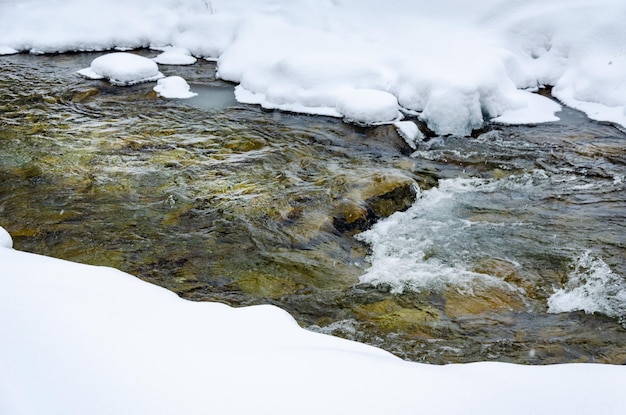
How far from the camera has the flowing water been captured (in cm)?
361

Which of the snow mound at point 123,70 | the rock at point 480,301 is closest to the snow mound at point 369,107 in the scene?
the snow mound at point 123,70

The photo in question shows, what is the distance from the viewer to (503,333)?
3.47 metres

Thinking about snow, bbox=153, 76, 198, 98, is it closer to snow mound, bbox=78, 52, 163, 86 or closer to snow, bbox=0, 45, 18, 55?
snow mound, bbox=78, 52, 163, 86

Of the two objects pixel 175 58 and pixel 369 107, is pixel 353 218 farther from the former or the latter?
pixel 175 58

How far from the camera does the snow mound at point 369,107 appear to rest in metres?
7.25

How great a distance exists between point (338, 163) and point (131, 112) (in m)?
3.47

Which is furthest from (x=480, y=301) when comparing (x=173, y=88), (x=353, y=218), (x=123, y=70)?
(x=123, y=70)

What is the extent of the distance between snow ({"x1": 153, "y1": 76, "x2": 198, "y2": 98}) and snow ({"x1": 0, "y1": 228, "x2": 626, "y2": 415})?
22.3 feet

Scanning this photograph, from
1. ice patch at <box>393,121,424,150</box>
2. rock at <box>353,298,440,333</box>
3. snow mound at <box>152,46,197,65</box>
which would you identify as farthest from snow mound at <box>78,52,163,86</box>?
rock at <box>353,298,440,333</box>

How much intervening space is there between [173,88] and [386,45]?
385 centimetres

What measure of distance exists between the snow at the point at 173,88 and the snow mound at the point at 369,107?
271 cm

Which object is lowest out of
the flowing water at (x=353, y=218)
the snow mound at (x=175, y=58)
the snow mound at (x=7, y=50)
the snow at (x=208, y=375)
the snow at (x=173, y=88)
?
the snow mound at (x=7, y=50)

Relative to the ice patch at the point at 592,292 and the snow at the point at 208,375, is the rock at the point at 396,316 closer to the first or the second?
the ice patch at the point at 592,292

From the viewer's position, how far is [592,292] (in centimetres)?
378
